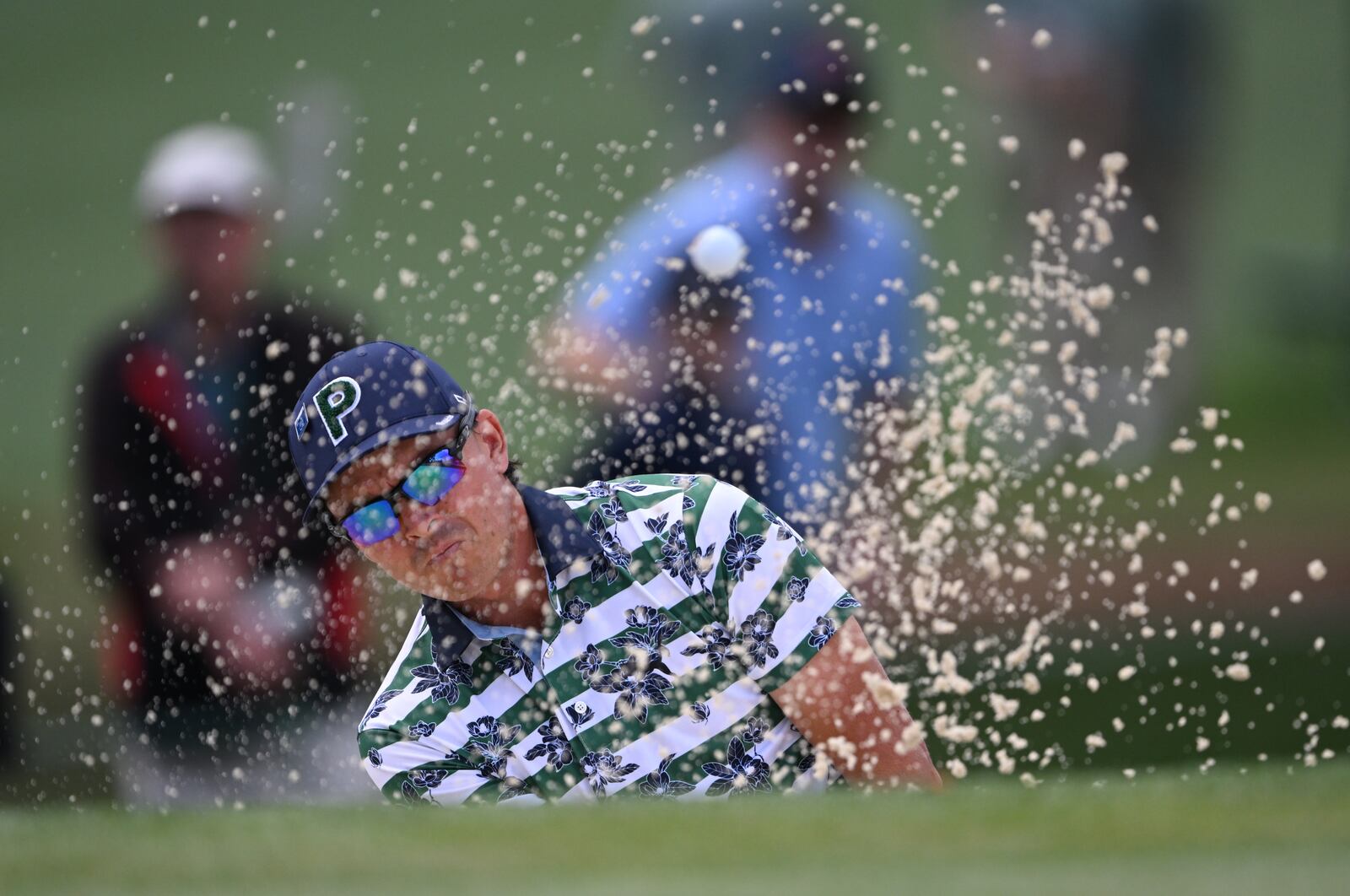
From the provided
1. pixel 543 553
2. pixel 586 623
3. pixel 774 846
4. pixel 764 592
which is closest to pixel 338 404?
pixel 543 553

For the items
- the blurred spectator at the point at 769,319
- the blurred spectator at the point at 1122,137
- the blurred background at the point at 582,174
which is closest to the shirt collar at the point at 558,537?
the blurred spectator at the point at 769,319

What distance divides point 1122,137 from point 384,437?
18.9ft

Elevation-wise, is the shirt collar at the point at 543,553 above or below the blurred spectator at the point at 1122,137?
below

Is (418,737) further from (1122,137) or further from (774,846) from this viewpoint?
(1122,137)

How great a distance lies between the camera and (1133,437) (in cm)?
799

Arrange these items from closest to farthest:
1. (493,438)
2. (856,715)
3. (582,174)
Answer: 1. (856,715)
2. (493,438)
3. (582,174)

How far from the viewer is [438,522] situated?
327 cm

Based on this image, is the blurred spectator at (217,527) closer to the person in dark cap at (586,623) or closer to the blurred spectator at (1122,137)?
the person in dark cap at (586,623)

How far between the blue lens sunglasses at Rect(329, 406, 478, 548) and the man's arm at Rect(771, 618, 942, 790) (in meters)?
0.66

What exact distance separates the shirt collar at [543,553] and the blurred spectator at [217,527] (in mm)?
2299

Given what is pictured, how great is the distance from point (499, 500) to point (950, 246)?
20.2ft

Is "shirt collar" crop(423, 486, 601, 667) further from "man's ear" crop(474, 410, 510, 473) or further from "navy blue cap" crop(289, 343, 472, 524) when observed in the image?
"navy blue cap" crop(289, 343, 472, 524)

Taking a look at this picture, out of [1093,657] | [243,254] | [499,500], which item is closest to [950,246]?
[1093,657]

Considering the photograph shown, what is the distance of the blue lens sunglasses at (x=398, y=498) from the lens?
3.25 m
